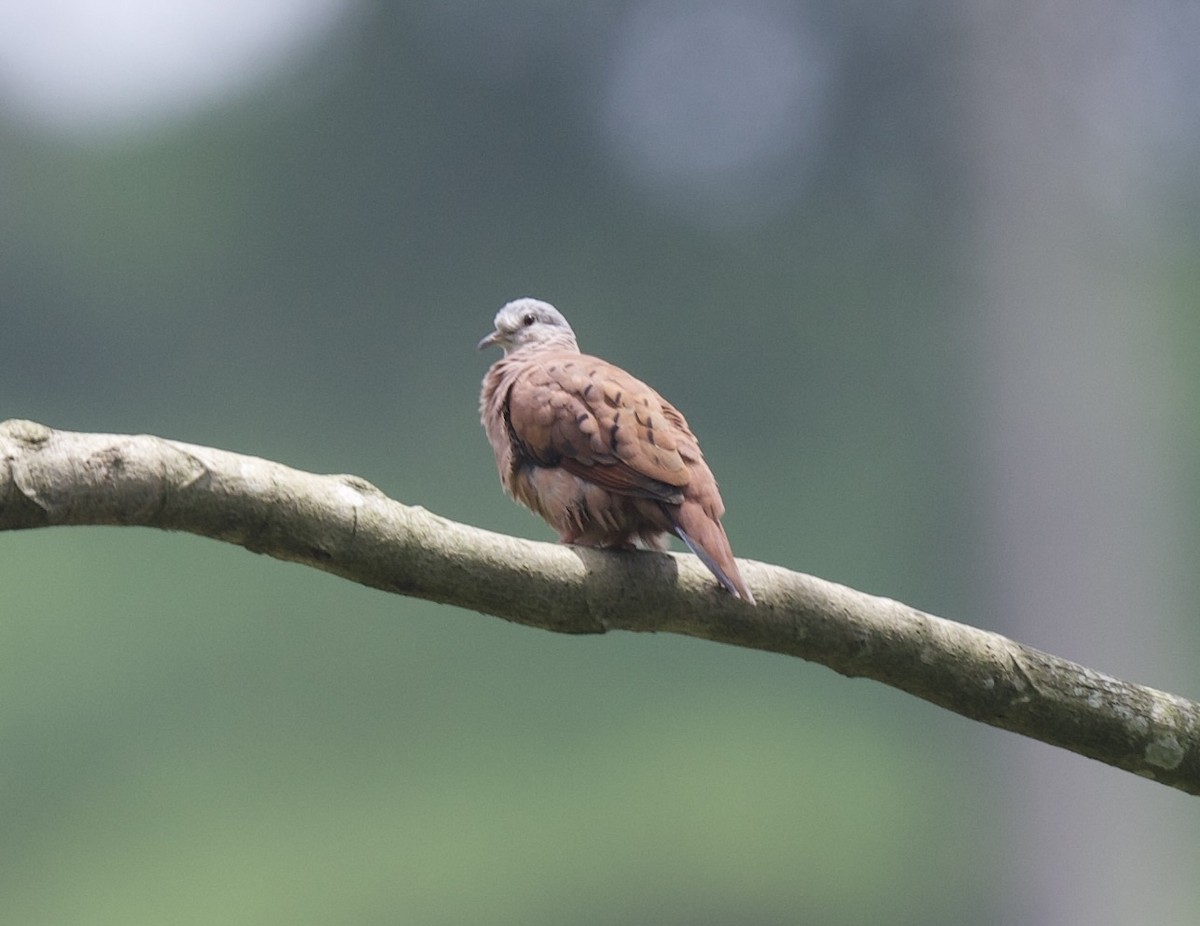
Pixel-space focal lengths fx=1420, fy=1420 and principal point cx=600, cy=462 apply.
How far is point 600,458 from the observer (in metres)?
2.92

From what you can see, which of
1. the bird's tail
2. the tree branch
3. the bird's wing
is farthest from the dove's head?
the tree branch

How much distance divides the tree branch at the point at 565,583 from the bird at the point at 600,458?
22 cm

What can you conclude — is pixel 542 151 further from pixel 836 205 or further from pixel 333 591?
pixel 333 591

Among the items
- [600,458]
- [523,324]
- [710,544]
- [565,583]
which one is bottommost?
[565,583]

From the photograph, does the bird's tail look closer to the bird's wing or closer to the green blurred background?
the bird's wing

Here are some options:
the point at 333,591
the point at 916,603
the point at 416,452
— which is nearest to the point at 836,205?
the point at 916,603

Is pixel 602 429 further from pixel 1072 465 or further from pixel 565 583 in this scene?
pixel 1072 465

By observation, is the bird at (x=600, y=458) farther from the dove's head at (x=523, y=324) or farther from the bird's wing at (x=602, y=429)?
the dove's head at (x=523, y=324)

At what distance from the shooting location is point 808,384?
31.7 feet

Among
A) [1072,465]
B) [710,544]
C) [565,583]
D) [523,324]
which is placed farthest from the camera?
[1072,465]

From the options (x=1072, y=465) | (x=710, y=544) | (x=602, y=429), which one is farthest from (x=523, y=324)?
(x=1072, y=465)

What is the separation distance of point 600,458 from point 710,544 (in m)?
0.44

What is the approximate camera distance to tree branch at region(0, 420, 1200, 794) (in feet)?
6.24

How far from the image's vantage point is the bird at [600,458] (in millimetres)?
2838
